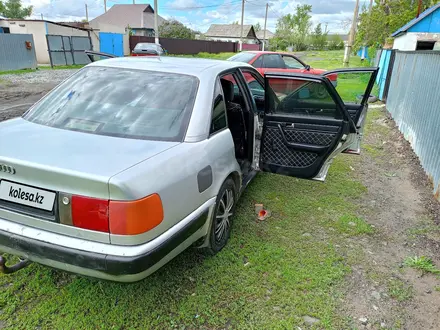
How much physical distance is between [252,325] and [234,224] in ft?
4.36

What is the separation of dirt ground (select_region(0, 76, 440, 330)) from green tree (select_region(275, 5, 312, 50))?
65.0 meters

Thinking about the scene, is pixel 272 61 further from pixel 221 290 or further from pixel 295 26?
pixel 295 26

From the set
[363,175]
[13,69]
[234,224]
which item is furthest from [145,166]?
[13,69]

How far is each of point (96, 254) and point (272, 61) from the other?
9.10 m

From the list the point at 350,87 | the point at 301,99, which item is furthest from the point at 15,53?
the point at 301,99

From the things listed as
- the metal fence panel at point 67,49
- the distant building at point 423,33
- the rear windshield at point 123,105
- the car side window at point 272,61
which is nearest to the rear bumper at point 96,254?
the rear windshield at point 123,105

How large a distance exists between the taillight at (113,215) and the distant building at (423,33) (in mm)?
17307

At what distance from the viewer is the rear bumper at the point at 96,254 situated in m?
1.86

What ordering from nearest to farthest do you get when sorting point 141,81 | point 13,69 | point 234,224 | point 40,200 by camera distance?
point 40,200 → point 141,81 → point 234,224 → point 13,69

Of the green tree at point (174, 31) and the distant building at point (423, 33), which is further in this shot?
the green tree at point (174, 31)

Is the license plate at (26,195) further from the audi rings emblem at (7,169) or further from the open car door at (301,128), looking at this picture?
the open car door at (301,128)

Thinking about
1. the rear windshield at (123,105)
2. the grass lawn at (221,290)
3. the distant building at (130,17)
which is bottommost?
the grass lawn at (221,290)

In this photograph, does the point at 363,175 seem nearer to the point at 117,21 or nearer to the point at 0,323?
the point at 0,323

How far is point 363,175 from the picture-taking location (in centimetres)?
510
